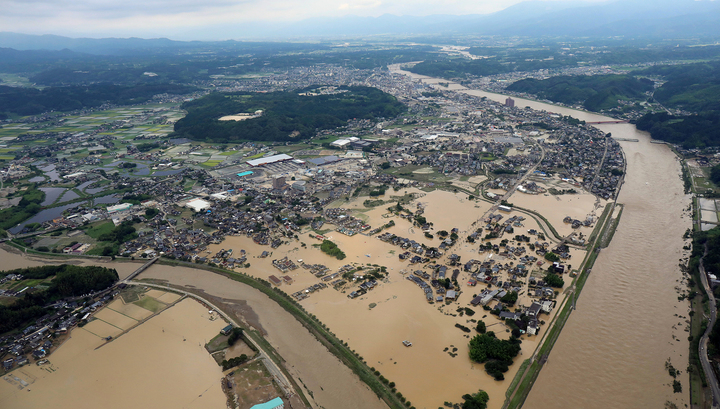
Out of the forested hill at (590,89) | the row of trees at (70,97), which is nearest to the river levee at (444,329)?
the forested hill at (590,89)

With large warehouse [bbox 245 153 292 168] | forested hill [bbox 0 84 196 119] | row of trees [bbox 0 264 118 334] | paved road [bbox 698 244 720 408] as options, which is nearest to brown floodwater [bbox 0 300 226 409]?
row of trees [bbox 0 264 118 334]

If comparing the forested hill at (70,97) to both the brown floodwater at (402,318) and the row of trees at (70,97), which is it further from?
the brown floodwater at (402,318)

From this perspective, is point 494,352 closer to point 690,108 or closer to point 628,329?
point 628,329

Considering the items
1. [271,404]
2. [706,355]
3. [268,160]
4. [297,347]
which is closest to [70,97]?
[268,160]

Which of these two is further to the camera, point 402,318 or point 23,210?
point 23,210

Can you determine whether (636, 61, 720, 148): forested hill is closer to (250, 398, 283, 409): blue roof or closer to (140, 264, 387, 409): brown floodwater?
(140, 264, 387, 409): brown floodwater

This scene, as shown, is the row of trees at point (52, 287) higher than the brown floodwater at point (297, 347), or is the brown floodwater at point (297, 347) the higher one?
the row of trees at point (52, 287)

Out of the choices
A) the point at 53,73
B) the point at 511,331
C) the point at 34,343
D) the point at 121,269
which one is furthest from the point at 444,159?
the point at 53,73
